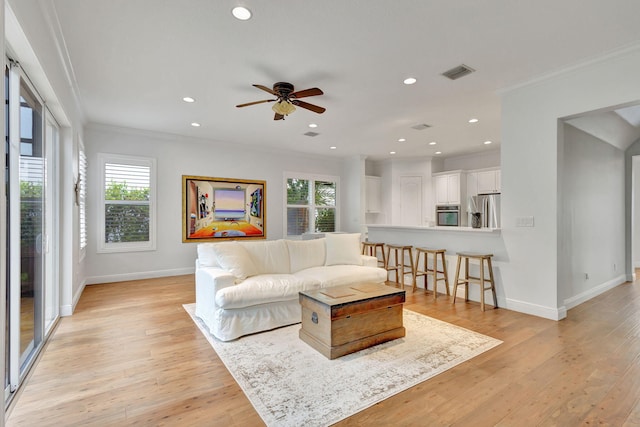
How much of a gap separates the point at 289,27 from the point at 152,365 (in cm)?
292

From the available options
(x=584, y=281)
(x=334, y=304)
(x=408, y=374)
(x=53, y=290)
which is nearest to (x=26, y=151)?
(x=53, y=290)

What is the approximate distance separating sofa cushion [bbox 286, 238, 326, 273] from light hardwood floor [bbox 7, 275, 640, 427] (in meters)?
1.39

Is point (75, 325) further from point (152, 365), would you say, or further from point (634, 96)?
point (634, 96)

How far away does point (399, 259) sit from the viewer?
5430mm

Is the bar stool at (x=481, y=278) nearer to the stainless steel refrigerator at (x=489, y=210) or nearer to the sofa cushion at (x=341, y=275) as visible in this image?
the sofa cushion at (x=341, y=275)

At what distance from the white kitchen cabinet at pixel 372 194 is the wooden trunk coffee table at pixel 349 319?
5405mm

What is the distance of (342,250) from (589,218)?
11.3 feet

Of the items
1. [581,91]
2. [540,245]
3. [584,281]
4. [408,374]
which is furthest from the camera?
[584,281]

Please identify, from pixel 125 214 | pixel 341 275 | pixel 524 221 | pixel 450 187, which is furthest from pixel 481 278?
pixel 125 214

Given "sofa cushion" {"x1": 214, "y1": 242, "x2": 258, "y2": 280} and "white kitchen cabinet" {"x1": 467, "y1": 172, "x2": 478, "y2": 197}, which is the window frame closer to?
"white kitchen cabinet" {"x1": 467, "y1": 172, "x2": 478, "y2": 197}

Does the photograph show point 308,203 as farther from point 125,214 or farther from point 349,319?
point 349,319

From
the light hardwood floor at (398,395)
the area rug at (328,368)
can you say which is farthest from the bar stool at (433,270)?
the area rug at (328,368)

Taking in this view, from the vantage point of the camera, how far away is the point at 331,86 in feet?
12.2

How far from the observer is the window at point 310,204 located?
750cm
